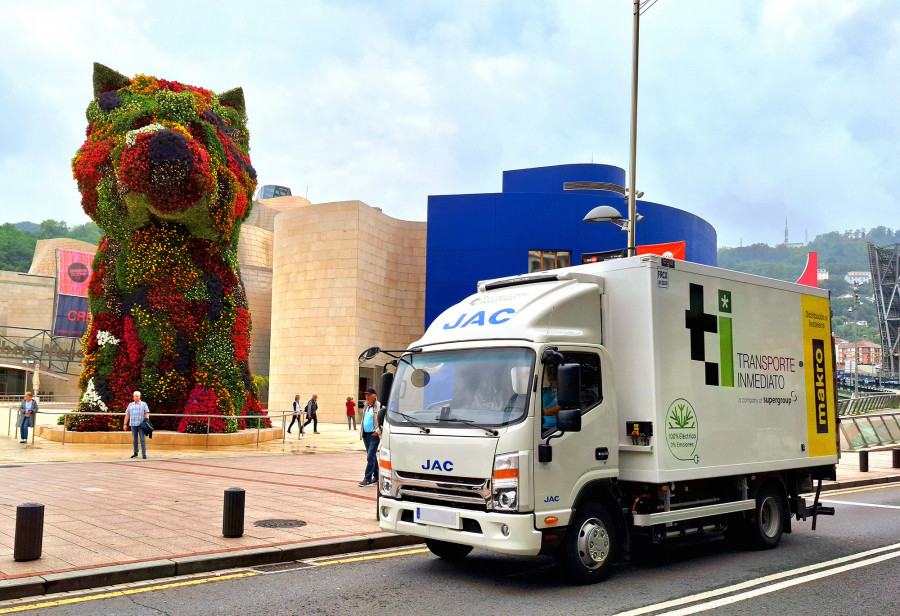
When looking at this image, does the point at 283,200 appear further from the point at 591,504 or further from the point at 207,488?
the point at 591,504

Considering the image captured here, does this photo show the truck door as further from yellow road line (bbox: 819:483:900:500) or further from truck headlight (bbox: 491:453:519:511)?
yellow road line (bbox: 819:483:900:500)

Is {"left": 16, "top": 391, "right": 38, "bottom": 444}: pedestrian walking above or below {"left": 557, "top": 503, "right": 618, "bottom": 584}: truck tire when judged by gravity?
above

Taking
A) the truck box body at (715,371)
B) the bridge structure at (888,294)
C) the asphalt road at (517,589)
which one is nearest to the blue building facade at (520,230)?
the truck box body at (715,371)

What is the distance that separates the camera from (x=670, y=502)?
792 centimetres

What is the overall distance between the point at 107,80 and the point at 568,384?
2116cm

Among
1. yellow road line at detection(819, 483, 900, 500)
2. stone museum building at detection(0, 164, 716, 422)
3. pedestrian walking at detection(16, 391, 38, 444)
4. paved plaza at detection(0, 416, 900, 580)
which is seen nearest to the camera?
paved plaza at detection(0, 416, 900, 580)

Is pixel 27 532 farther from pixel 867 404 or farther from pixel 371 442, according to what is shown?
pixel 867 404

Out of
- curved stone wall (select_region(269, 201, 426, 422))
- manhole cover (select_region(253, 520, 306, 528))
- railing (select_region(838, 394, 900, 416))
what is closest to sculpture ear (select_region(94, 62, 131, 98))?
manhole cover (select_region(253, 520, 306, 528))

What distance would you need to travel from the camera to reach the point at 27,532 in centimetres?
730

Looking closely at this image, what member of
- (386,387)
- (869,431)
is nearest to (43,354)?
(869,431)

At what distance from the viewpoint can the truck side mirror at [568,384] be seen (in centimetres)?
664

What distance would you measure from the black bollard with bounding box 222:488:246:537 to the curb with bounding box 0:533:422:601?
721 mm

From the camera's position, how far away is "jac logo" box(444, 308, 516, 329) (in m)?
7.56

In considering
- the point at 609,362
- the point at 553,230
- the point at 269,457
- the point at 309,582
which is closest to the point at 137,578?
the point at 309,582
